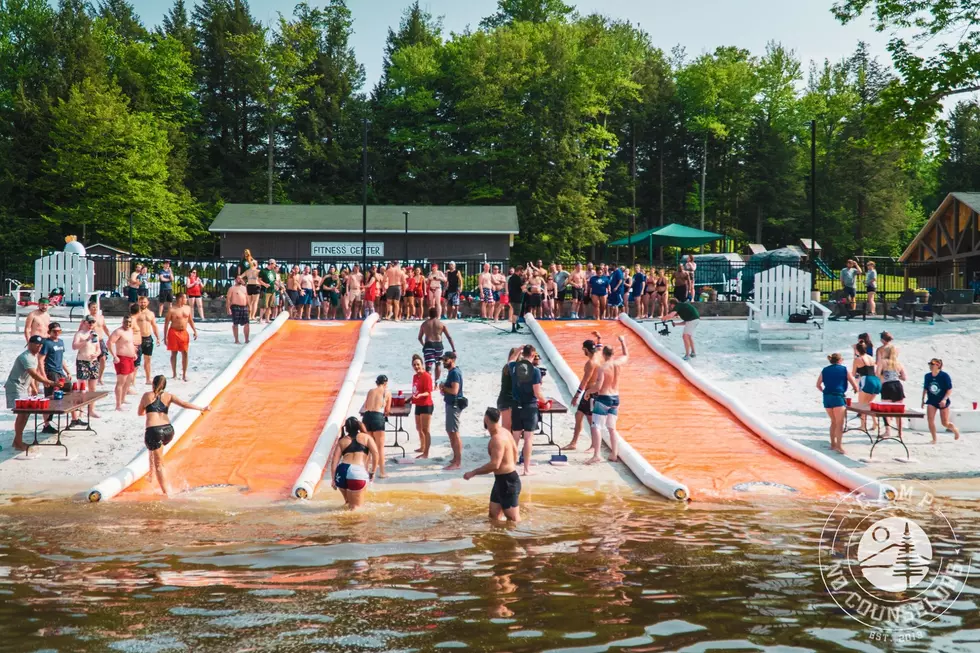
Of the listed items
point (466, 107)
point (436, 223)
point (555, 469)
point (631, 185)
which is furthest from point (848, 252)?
point (555, 469)

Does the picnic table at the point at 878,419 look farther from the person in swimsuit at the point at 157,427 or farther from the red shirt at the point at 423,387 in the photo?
the person in swimsuit at the point at 157,427

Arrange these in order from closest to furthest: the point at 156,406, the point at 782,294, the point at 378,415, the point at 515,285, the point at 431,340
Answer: the point at 156,406
the point at 378,415
the point at 431,340
the point at 782,294
the point at 515,285

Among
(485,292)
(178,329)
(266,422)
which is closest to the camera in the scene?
(266,422)

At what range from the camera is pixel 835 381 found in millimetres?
14711

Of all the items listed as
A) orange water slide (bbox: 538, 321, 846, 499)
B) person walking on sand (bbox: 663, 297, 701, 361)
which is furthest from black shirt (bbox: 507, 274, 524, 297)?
person walking on sand (bbox: 663, 297, 701, 361)

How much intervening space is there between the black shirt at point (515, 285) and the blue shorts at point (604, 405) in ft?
34.5

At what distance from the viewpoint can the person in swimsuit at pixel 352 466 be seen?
37.5 feet

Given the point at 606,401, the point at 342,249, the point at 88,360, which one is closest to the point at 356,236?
the point at 342,249

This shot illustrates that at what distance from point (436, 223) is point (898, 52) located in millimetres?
20683

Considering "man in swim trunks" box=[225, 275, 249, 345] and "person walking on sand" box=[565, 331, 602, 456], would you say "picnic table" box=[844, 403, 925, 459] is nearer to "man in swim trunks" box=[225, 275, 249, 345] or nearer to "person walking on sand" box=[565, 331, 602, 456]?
"person walking on sand" box=[565, 331, 602, 456]

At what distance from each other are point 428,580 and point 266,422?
306 inches

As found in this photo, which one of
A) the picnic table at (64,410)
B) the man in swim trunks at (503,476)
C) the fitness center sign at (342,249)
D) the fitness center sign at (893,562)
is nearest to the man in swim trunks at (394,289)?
the picnic table at (64,410)

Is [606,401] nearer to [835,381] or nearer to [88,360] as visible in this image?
[835,381]

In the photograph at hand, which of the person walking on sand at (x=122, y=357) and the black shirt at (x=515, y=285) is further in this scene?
the black shirt at (x=515, y=285)
